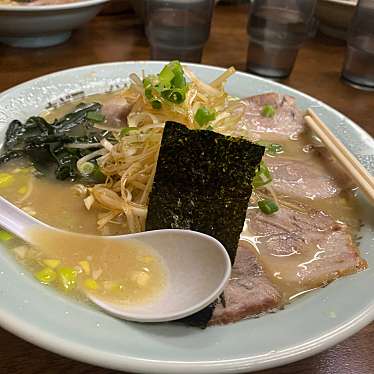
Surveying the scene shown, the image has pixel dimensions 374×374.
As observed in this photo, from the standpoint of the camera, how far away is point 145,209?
130 centimetres

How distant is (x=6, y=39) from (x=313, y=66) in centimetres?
174

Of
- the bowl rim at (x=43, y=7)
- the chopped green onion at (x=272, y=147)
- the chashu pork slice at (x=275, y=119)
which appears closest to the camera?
the chopped green onion at (x=272, y=147)

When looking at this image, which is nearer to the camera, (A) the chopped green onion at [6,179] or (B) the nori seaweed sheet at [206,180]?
(B) the nori seaweed sheet at [206,180]

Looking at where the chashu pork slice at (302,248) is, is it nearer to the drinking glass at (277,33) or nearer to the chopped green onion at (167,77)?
the chopped green onion at (167,77)

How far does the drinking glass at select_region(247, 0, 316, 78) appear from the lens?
2.44 metres

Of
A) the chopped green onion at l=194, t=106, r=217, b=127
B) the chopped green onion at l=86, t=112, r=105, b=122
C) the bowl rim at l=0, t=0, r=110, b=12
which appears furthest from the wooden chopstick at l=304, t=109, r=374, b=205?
the bowl rim at l=0, t=0, r=110, b=12

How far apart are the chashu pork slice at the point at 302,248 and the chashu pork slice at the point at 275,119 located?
18.7 inches

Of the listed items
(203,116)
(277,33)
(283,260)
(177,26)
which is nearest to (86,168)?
(203,116)

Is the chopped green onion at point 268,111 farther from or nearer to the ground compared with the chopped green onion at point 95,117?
farther from the ground

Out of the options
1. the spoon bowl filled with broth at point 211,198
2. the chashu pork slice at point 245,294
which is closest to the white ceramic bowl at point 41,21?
the spoon bowl filled with broth at point 211,198

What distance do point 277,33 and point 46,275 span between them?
6.28ft

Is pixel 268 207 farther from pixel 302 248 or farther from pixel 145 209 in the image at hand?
pixel 145 209

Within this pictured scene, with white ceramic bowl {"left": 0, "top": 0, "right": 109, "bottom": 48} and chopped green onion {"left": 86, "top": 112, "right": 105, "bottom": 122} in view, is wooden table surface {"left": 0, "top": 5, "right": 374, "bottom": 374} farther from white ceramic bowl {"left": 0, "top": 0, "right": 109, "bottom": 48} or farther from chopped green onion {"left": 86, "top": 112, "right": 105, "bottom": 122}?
chopped green onion {"left": 86, "top": 112, "right": 105, "bottom": 122}

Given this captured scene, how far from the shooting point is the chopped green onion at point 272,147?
1.72 meters
